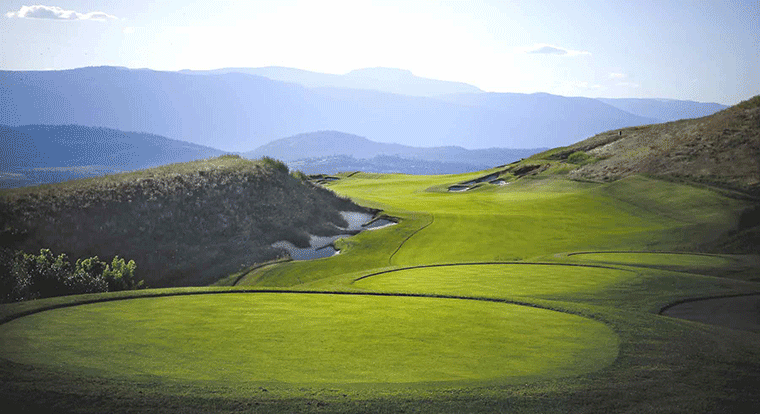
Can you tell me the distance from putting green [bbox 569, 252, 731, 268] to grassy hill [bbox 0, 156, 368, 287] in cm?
1522

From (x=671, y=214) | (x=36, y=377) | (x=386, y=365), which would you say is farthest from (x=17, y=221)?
(x=671, y=214)

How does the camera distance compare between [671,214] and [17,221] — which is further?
[671,214]

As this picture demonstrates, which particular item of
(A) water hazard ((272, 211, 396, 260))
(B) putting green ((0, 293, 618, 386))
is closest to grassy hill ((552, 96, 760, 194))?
(A) water hazard ((272, 211, 396, 260))

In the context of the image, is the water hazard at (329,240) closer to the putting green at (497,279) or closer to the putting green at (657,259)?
the putting green at (497,279)

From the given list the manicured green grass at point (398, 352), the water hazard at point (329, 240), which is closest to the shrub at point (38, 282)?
the manicured green grass at point (398, 352)

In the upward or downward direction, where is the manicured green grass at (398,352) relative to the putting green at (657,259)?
upward

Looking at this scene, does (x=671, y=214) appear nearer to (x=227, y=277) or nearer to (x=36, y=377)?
(x=227, y=277)

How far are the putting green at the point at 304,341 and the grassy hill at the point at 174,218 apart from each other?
51.3 feet

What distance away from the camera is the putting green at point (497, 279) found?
13.8m

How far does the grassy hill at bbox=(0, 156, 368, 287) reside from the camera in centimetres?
2377

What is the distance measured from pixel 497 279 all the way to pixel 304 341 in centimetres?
865

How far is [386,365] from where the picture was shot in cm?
712

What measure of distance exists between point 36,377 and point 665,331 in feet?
29.9

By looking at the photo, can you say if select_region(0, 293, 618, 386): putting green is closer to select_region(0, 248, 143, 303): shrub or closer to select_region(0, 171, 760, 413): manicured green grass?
select_region(0, 171, 760, 413): manicured green grass
